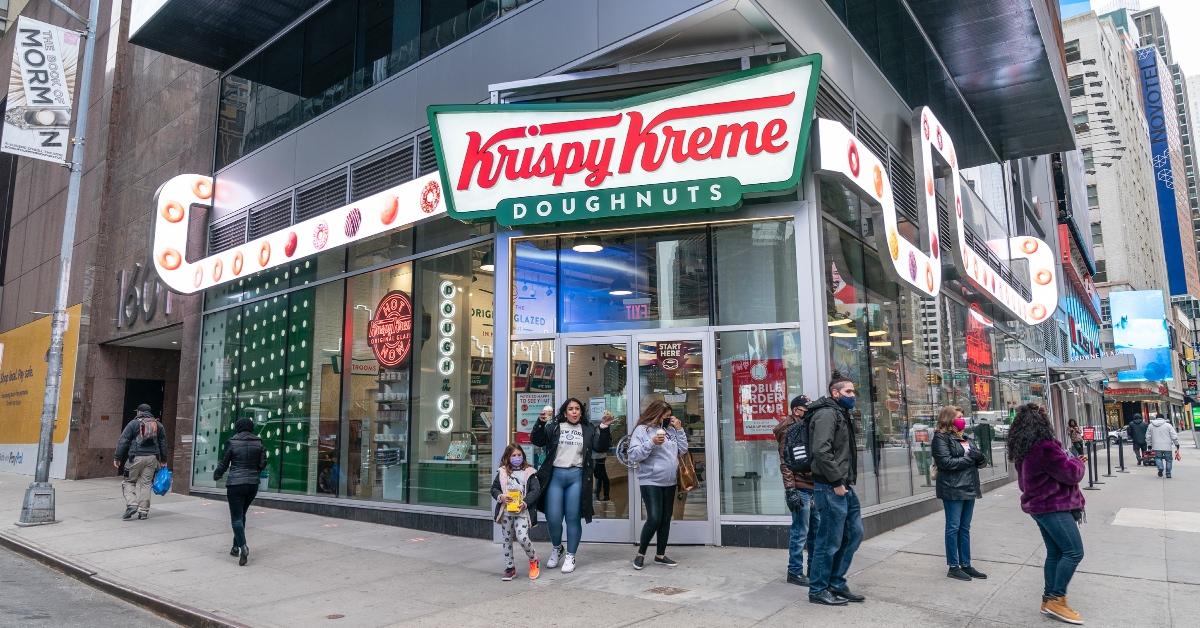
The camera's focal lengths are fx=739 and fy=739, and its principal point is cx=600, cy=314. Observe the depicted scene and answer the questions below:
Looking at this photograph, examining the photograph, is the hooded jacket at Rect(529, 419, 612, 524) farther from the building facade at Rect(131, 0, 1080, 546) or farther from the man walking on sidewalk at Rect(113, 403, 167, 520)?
the man walking on sidewalk at Rect(113, 403, 167, 520)

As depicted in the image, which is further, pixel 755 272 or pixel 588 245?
pixel 588 245

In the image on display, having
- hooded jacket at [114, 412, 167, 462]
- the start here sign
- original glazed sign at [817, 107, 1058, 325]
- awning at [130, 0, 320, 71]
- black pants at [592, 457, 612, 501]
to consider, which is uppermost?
awning at [130, 0, 320, 71]

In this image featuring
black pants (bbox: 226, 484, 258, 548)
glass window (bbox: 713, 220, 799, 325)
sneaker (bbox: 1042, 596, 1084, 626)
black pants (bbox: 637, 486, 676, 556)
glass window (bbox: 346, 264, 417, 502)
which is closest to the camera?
sneaker (bbox: 1042, 596, 1084, 626)

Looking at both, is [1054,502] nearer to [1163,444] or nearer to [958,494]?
[958,494]

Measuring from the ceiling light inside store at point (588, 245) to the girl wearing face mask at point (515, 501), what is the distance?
3224mm

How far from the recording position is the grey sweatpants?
11875mm

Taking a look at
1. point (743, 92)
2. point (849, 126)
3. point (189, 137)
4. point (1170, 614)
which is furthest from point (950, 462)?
point (189, 137)

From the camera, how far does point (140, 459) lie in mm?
12039

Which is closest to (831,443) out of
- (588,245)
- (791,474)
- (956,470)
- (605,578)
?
(791,474)

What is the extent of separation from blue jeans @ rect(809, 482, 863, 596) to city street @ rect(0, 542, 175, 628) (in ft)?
18.0

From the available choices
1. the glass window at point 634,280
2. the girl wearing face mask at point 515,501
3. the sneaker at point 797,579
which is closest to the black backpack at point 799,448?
the sneaker at point 797,579

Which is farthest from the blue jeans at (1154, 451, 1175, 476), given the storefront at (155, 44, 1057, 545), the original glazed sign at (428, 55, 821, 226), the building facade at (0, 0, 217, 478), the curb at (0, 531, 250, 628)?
the building facade at (0, 0, 217, 478)

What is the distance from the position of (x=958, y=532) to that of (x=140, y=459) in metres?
12.0

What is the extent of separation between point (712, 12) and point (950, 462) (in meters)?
5.41
